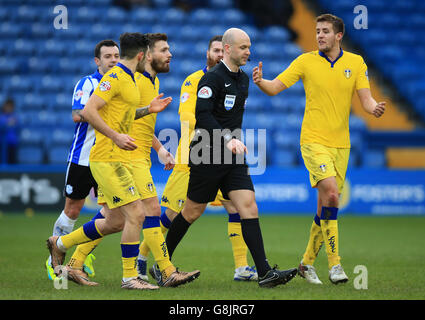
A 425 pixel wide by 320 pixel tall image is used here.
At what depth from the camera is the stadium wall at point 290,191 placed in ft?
52.5

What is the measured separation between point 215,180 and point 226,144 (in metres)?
0.45

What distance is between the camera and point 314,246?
293 inches

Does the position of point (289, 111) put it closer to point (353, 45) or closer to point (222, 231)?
point (353, 45)

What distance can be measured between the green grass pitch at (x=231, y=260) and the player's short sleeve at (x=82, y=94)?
1892 mm

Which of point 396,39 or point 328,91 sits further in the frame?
point 396,39

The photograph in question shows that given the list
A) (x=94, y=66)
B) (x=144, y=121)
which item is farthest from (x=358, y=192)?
(x=144, y=121)

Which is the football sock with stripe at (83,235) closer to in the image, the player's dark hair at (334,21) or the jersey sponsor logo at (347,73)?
the jersey sponsor logo at (347,73)

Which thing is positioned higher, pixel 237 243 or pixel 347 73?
pixel 347 73

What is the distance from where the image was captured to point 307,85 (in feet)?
24.5

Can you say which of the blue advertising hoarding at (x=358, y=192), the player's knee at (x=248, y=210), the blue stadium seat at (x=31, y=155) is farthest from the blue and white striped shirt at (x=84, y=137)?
the blue stadium seat at (x=31, y=155)

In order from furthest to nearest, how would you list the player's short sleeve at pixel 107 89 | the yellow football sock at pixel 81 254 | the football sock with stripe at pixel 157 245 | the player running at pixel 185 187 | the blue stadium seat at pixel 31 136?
the blue stadium seat at pixel 31 136
the player running at pixel 185 187
the yellow football sock at pixel 81 254
the football sock with stripe at pixel 157 245
the player's short sleeve at pixel 107 89

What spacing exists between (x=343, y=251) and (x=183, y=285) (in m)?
3.94

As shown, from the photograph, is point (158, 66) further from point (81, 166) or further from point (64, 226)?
point (64, 226)

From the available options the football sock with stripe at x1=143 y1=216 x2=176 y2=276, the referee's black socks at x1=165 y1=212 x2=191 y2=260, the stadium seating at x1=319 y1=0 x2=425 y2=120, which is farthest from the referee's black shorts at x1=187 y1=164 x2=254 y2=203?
the stadium seating at x1=319 y1=0 x2=425 y2=120
